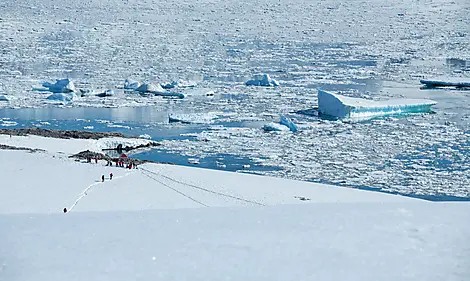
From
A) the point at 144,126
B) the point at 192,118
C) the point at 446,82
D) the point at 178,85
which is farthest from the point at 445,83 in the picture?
the point at 144,126

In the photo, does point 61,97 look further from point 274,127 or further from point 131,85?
point 274,127

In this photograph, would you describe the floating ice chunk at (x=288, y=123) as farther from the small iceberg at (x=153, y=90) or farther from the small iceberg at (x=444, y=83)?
the small iceberg at (x=444, y=83)

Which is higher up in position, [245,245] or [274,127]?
[245,245]

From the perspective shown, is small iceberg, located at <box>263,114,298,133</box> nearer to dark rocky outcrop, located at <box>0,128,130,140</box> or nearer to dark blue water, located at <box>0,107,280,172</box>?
dark blue water, located at <box>0,107,280,172</box>

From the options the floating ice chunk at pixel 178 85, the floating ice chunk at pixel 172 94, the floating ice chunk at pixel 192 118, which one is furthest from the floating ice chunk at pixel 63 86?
the floating ice chunk at pixel 192 118

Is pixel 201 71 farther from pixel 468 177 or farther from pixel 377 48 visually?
pixel 468 177

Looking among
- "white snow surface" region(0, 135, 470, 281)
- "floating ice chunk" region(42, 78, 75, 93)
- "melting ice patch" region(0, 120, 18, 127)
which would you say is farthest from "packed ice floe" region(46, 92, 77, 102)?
"white snow surface" region(0, 135, 470, 281)

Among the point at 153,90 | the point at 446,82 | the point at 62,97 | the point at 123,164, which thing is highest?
the point at 446,82
